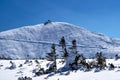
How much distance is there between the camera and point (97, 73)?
160ft

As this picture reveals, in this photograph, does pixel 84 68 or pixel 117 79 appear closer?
pixel 117 79

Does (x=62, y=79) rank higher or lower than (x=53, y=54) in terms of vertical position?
lower

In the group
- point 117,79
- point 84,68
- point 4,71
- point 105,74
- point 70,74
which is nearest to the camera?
point 117,79

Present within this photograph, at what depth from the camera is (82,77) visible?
47.5 meters

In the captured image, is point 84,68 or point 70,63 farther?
point 70,63

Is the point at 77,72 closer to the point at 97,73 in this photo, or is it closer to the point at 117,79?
the point at 97,73

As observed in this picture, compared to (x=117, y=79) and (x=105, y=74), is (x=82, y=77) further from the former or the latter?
(x=117, y=79)

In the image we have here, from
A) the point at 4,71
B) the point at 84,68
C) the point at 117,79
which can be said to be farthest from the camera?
the point at 4,71

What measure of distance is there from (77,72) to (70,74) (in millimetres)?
1634

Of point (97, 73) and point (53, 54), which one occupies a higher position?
point (53, 54)

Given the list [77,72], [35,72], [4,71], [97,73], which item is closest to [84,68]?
[77,72]

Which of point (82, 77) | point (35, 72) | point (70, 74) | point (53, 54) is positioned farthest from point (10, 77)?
point (82, 77)

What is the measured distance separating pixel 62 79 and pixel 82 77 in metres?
3.79

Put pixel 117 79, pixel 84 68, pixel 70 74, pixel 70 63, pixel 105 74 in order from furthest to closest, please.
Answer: pixel 70 63
pixel 84 68
pixel 70 74
pixel 105 74
pixel 117 79
